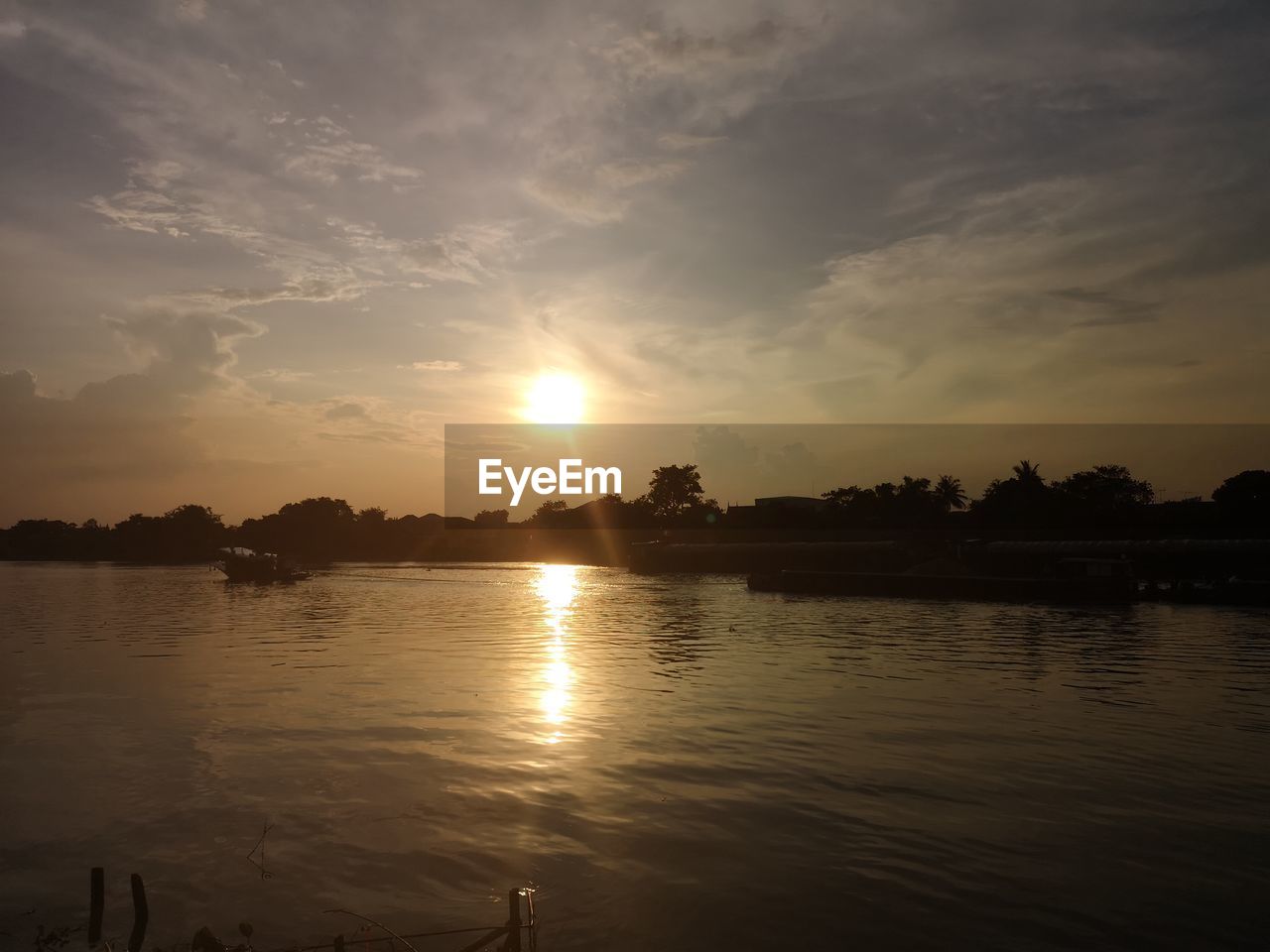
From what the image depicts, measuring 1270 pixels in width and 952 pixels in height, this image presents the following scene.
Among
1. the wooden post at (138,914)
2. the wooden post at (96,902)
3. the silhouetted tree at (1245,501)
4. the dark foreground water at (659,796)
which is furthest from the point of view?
the silhouetted tree at (1245,501)

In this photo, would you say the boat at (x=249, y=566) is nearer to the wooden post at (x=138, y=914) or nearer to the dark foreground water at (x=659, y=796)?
the dark foreground water at (x=659, y=796)

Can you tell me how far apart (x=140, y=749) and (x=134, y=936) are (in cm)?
1112

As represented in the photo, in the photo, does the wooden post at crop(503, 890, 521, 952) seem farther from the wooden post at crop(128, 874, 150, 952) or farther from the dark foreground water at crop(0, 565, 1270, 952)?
the wooden post at crop(128, 874, 150, 952)

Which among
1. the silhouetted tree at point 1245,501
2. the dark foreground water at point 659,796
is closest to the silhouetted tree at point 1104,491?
the silhouetted tree at point 1245,501

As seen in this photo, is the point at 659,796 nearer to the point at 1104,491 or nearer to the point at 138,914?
the point at 138,914

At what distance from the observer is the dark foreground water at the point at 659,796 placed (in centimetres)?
1005

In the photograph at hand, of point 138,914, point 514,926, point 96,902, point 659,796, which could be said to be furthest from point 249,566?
point 514,926

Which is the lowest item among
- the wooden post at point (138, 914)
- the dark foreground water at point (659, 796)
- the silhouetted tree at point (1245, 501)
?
the dark foreground water at point (659, 796)

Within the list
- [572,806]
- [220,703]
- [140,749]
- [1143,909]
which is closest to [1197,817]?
[1143,909]

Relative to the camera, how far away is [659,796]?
577 inches

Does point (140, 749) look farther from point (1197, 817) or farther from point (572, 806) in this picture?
point (1197, 817)

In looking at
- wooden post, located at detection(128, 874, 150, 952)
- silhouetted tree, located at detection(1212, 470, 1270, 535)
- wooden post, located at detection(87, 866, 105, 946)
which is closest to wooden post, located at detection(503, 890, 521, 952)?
wooden post, located at detection(128, 874, 150, 952)

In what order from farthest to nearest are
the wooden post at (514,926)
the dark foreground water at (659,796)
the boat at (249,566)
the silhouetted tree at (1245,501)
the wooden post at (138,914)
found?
1. the boat at (249,566)
2. the silhouetted tree at (1245,501)
3. the dark foreground water at (659,796)
4. the wooden post at (138,914)
5. the wooden post at (514,926)

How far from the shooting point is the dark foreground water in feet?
33.0
